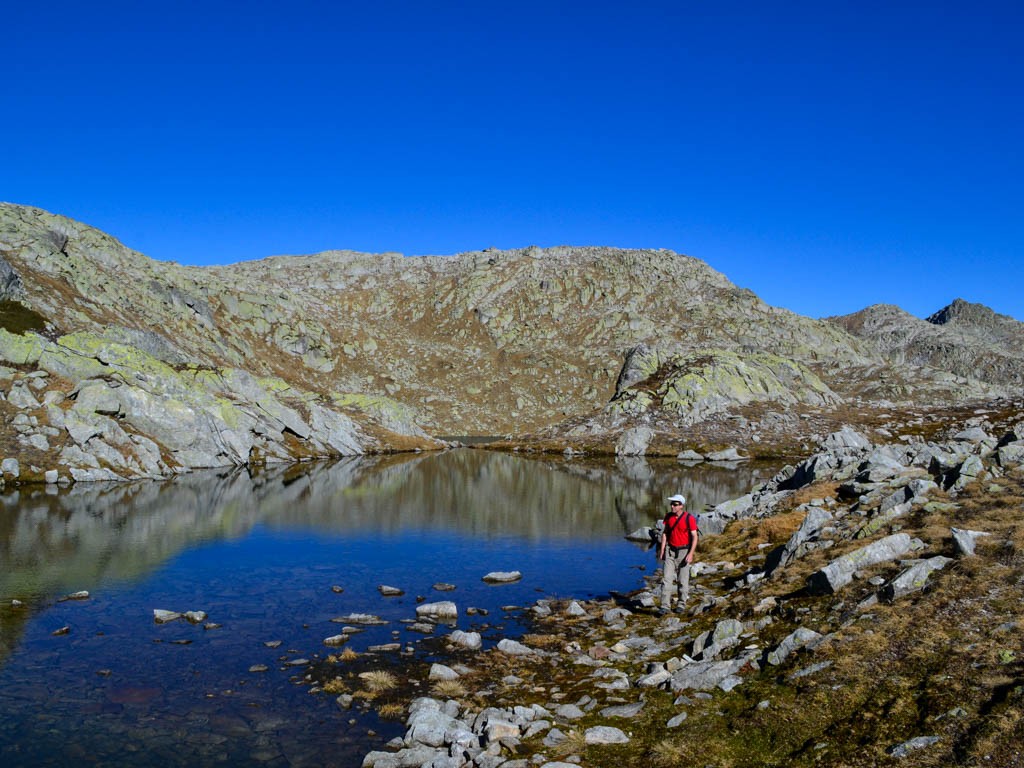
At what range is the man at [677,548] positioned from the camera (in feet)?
84.5

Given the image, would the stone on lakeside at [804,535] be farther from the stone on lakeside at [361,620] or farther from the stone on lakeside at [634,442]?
the stone on lakeside at [634,442]

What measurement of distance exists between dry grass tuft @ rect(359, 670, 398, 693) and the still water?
161cm

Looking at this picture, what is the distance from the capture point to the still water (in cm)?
1772

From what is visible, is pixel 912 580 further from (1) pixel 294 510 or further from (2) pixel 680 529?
(1) pixel 294 510

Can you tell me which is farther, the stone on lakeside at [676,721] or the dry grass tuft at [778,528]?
the dry grass tuft at [778,528]

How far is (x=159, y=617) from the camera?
89.5 feet

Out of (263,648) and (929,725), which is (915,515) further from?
(263,648)

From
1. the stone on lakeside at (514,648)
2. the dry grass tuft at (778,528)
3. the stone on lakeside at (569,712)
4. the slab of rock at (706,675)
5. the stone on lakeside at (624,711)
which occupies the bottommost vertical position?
the stone on lakeside at (514,648)

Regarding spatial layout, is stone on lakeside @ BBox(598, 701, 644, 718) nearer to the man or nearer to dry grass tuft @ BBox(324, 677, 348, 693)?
dry grass tuft @ BBox(324, 677, 348, 693)

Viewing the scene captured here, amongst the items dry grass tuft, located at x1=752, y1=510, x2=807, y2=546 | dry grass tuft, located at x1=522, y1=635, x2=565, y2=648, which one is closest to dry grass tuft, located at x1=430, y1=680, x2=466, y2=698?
dry grass tuft, located at x1=522, y1=635, x2=565, y2=648

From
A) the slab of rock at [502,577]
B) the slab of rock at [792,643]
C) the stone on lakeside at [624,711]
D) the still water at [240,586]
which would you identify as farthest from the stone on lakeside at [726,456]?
the stone on lakeside at [624,711]

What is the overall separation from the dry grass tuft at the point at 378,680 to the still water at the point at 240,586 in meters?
1.61

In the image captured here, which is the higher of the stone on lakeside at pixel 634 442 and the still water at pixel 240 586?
the stone on lakeside at pixel 634 442

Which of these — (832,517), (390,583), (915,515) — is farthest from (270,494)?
(915,515)
